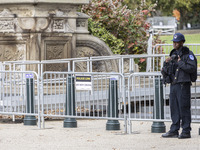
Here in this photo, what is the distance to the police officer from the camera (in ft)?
35.3

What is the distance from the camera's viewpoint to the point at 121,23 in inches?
836

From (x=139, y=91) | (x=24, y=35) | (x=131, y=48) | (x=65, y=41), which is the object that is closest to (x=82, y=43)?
(x=65, y=41)

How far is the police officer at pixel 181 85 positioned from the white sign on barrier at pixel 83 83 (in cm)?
181

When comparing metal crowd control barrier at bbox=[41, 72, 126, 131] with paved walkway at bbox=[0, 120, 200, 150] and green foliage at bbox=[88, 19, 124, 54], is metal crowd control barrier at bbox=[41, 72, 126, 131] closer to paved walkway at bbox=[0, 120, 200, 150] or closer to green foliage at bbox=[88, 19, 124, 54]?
paved walkway at bbox=[0, 120, 200, 150]

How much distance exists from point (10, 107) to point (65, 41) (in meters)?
4.38

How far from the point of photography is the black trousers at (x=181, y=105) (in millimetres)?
10930

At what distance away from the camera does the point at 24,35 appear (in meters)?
16.8

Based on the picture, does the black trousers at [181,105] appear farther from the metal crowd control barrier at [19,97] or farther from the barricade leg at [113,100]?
the metal crowd control barrier at [19,97]

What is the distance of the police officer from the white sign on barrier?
181 cm

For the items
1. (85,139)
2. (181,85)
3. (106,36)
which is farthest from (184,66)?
(106,36)

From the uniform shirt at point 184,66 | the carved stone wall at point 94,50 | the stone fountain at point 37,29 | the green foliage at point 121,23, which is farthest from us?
the green foliage at point 121,23

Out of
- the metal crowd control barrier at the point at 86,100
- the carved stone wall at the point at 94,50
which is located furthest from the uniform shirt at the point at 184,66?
the carved stone wall at the point at 94,50

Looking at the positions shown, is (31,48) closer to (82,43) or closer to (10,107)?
(82,43)

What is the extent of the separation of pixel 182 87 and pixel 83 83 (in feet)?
7.20
